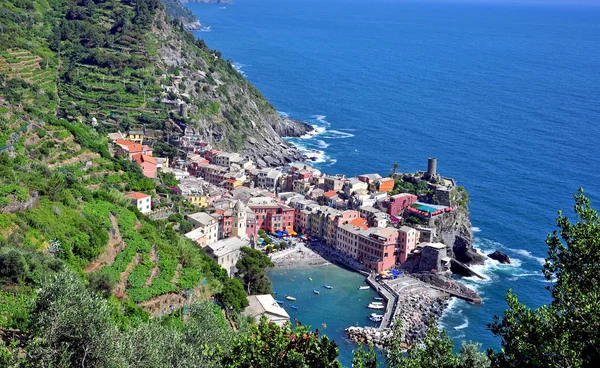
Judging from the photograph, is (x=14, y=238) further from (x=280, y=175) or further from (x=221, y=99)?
(x=221, y=99)

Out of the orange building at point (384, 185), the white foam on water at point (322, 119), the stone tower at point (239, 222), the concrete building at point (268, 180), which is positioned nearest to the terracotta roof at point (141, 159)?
the stone tower at point (239, 222)

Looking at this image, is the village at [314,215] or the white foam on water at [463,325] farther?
the village at [314,215]

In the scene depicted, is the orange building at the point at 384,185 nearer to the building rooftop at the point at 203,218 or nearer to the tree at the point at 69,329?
the building rooftop at the point at 203,218

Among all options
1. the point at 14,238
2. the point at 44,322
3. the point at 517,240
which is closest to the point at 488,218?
the point at 517,240

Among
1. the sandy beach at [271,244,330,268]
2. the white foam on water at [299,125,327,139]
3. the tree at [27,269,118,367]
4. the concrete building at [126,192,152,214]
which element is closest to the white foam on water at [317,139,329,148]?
the white foam on water at [299,125,327,139]

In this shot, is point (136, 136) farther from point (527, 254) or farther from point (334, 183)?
point (527, 254)

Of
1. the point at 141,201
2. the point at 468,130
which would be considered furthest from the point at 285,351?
the point at 468,130
